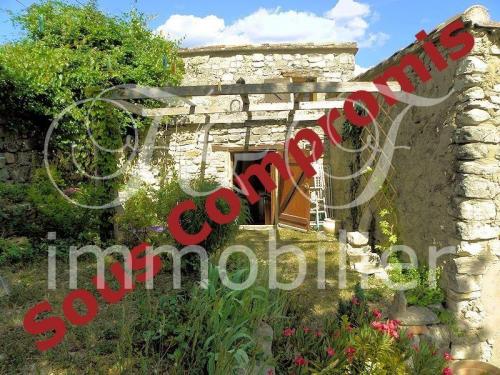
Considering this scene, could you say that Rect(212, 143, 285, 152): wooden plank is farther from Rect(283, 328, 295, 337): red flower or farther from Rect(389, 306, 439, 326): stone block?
Rect(283, 328, 295, 337): red flower

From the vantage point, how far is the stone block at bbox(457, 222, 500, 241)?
3.58m

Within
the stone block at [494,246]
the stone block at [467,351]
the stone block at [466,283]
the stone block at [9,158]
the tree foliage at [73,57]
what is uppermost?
the tree foliage at [73,57]

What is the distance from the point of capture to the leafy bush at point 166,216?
4422mm

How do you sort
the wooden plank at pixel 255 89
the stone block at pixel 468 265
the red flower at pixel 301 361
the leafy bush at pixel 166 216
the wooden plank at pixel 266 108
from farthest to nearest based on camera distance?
the wooden plank at pixel 266 108, the wooden plank at pixel 255 89, the leafy bush at pixel 166 216, the stone block at pixel 468 265, the red flower at pixel 301 361

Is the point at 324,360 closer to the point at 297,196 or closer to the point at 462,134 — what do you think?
the point at 462,134

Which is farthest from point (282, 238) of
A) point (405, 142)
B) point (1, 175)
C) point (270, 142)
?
point (1, 175)

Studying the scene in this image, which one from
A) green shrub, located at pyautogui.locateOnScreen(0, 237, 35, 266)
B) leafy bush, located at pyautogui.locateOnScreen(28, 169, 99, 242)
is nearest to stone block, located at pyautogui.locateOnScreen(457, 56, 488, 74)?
leafy bush, located at pyautogui.locateOnScreen(28, 169, 99, 242)

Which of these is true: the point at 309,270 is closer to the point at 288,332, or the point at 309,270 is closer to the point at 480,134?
the point at 288,332

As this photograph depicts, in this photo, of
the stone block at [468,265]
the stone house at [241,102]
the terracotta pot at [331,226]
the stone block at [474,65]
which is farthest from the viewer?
the stone house at [241,102]

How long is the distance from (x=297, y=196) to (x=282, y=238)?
1366 millimetres

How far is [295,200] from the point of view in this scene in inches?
338

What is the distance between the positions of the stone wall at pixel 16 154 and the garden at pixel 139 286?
82mm

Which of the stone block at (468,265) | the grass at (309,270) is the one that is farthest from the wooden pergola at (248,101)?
the stone block at (468,265)

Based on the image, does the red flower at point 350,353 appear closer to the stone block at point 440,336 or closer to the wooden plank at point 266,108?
the stone block at point 440,336
